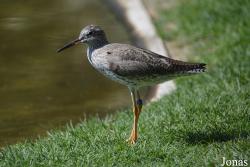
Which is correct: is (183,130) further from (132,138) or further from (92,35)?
(92,35)

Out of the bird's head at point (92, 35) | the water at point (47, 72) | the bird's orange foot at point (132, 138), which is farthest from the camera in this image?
the water at point (47, 72)

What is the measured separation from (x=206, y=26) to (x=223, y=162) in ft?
16.9

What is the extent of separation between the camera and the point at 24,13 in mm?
12328

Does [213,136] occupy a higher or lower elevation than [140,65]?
lower

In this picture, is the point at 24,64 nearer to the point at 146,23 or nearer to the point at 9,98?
the point at 9,98

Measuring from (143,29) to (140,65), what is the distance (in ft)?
14.0

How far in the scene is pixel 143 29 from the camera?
11.4 meters

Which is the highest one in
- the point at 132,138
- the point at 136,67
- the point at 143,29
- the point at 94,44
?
the point at 94,44

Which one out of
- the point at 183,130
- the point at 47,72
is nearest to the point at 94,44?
the point at 183,130

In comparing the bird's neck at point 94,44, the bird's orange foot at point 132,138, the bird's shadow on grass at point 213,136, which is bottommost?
the bird's orange foot at point 132,138

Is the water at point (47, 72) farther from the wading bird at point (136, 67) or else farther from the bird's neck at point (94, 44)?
the wading bird at point (136, 67)

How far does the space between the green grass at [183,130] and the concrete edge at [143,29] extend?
319mm

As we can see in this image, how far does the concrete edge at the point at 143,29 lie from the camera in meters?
9.54

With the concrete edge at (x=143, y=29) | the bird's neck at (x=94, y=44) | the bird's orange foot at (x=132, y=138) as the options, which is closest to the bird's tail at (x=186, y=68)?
the bird's orange foot at (x=132, y=138)
